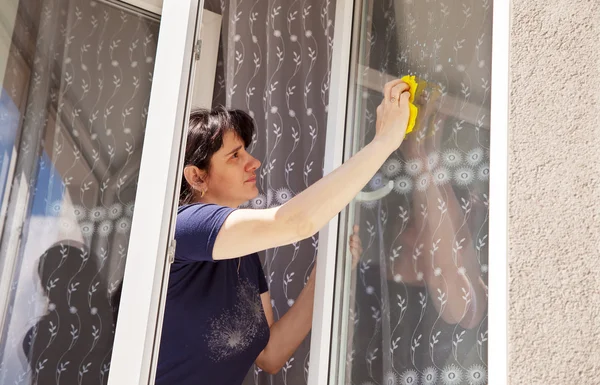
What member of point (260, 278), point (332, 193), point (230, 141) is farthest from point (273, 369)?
point (332, 193)

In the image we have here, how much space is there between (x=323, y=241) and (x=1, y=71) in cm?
107

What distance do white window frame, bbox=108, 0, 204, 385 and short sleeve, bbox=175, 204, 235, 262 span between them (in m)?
0.19

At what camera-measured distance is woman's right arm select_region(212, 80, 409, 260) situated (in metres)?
1.92

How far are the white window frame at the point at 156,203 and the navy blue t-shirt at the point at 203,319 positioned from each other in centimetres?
23

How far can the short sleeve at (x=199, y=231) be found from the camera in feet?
6.61

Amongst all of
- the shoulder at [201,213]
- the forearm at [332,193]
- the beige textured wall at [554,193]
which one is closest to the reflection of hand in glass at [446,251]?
the forearm at [332,193]

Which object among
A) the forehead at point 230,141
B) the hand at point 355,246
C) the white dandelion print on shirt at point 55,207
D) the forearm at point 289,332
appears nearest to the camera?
the white dandelion print on shirt at point 55,207

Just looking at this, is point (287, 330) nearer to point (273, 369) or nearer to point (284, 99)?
point (273, 369)

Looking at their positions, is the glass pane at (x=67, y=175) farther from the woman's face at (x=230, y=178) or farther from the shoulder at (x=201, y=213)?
the woman's face at (x=230, y=178)

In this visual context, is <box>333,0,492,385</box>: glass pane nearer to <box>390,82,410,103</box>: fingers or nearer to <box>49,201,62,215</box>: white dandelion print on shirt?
<box>390,82,410,103</box>: fingers

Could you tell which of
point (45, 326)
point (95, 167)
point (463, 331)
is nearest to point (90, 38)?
point (95, 167)

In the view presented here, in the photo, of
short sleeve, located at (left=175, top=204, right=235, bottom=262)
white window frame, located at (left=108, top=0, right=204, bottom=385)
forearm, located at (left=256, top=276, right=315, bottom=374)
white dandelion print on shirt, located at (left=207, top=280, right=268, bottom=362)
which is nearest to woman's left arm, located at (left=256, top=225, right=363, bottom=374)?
forearm, located at (left=256, top=276, right=315, bottom=374)

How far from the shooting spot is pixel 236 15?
3041 mm

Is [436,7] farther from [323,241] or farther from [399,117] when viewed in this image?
[323,241]
